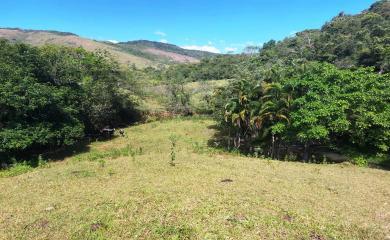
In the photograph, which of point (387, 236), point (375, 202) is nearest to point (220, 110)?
point (375, 202)

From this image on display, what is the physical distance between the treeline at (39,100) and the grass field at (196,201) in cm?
334

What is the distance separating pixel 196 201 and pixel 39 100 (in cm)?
1675

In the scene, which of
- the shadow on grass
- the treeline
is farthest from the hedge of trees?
the treeline

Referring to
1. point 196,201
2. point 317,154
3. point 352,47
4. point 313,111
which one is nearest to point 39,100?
point 196,201

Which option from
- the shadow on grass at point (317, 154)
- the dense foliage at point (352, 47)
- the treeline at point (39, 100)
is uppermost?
the dense foliage at point (352, 47)

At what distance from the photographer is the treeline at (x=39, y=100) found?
977 inches

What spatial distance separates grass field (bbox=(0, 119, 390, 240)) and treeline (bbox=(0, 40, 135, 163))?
334 centimetres

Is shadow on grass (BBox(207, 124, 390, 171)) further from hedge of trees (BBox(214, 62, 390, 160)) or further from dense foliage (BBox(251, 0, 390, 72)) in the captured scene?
dense foliage (BBox(251, 0, 390, 72))

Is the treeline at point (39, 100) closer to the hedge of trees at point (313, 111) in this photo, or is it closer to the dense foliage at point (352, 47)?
the hedge of trees at point (313, 111)

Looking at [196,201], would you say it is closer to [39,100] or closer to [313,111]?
[313,111]

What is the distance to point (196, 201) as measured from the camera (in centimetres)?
1424

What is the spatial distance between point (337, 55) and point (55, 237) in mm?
58944

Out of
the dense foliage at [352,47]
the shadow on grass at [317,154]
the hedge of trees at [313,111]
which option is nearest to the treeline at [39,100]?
the shadow on grass at [317,154]

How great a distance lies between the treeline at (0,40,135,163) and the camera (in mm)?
24828
